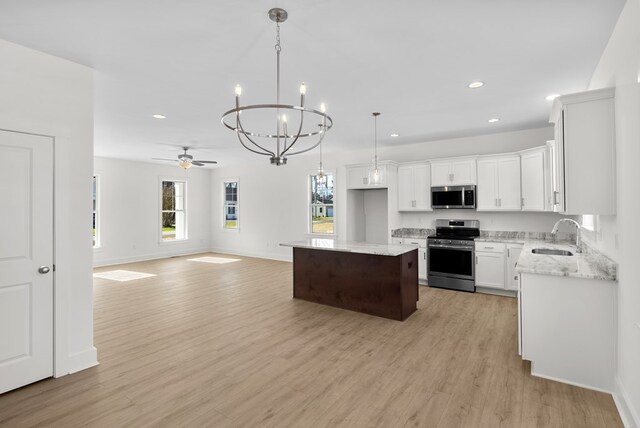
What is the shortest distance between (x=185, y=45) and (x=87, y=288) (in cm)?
236

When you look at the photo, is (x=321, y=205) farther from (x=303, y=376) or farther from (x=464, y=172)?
(x=303, y=376)

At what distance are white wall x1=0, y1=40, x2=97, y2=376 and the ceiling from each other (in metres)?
0.18

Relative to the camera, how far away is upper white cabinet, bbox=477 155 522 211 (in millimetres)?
5461

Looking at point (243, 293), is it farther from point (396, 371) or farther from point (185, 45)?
point (185, 45)

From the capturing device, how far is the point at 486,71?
3.35 m

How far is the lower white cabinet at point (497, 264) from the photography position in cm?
529

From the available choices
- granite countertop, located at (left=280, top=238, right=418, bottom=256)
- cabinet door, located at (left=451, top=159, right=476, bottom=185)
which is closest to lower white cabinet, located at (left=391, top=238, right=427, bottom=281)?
cabinet door, located at (left=451, top=159, right=476, bottom=185)

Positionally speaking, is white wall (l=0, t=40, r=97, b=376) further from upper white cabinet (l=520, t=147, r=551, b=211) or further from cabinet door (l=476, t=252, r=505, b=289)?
upper white cabinet (l=520, t=147, r=551, b=211)

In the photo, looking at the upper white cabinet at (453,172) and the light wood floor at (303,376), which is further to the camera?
the upper white cabinet at (453,172)

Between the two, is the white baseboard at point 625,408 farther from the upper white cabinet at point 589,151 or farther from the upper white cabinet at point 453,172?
the upper white cabinet at point 453,172

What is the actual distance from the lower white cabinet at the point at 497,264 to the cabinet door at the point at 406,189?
1486mm

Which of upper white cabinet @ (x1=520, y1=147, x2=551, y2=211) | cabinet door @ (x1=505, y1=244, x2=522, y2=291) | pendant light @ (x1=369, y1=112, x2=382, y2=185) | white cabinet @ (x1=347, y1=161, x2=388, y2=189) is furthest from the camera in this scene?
white cabinet @ (x1=347, y1=161, x2=388, y2=189)

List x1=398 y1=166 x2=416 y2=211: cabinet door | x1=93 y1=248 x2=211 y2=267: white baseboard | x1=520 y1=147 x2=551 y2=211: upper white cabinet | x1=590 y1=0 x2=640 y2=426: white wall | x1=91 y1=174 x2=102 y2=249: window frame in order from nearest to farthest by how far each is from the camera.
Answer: x1=590 y1=0 x2=640 y2=426: white wall
x1=520 y1=147 x2=551 y2=211: upper white cabinet
x1=398 y1=166 x2=416 y2=211: cabinet door
x1=91 y1=174 x2=102 y2=249: window frame
x1=93 y1=248 x2=211 y2=267: white baseboard

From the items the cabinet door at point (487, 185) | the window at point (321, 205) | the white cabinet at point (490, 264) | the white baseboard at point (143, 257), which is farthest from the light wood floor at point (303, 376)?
the white baseboard at point (143, 257)
